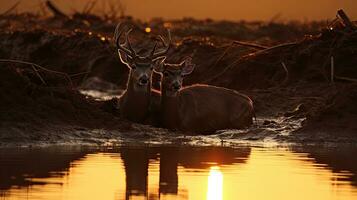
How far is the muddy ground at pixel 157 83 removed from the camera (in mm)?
→ 18109

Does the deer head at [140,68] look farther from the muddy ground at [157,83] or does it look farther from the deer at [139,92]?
the muddy ground at [157,83]

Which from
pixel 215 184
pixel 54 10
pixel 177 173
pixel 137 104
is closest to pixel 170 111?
pixel 137 104

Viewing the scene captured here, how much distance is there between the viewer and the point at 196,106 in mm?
20453

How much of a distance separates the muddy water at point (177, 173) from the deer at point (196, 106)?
2538 mm

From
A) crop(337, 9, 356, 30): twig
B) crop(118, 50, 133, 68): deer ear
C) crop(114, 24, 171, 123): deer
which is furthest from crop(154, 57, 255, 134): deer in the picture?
crop(337, 9, 356, 30): twig

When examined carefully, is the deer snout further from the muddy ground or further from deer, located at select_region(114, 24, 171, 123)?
the muddy ground

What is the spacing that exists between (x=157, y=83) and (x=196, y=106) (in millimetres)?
3037

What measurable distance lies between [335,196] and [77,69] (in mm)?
17735

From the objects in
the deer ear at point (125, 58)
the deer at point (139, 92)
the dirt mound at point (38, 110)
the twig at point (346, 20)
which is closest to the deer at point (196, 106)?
the deer at point (139, 92)

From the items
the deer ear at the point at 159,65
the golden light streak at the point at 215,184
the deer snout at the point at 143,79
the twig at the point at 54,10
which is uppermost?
the twig at the point at 54,10

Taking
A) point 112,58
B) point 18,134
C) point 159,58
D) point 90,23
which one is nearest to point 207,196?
point 18,134

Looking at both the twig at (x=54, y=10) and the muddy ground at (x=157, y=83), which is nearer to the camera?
the muddy ground at (x=157, y=83)

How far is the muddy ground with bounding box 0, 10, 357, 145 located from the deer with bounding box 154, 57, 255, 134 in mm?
410

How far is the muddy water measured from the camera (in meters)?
12.8
